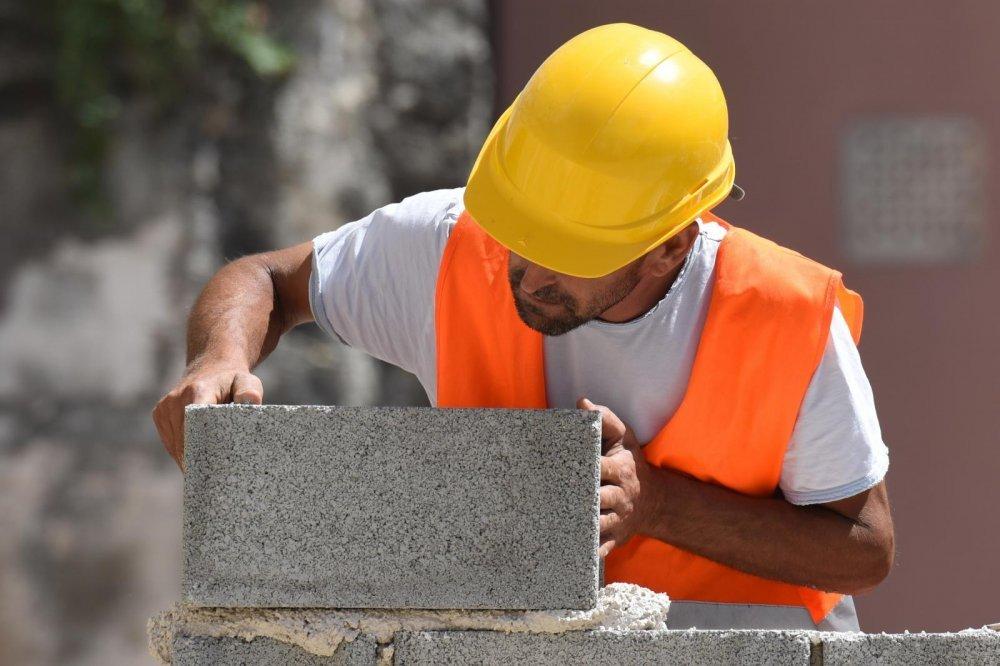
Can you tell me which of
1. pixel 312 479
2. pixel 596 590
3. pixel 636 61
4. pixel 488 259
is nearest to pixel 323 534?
pixel 312 479

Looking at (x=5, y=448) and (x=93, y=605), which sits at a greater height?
(x=5, y=448)

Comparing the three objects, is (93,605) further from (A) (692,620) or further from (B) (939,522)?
(A) (692,620)

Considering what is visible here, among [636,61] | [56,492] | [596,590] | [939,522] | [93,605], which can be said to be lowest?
[93,605]

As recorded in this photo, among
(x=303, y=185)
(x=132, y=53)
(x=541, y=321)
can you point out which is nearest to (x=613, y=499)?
(x=541, y=321)

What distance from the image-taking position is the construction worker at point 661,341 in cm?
248

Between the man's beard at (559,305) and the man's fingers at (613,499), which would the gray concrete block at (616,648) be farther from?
the man's beard at (559,305)

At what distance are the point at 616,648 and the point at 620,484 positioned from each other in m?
0.30

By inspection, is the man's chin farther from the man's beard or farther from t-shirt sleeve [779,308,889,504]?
t-shirt sleeve [779,308,889,504]

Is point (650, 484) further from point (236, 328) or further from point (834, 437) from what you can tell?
point (236, 328)

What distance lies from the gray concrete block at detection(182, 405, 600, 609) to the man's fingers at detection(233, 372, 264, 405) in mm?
199

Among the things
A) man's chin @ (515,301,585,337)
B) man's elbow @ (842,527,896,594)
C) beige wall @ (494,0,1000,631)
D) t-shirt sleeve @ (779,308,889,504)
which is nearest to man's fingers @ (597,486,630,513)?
man's chin @ (515,301,585,337)

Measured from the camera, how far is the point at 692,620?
2.72 metres

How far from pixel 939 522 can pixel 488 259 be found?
11.5ft

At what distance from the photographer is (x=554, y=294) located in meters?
2.59
